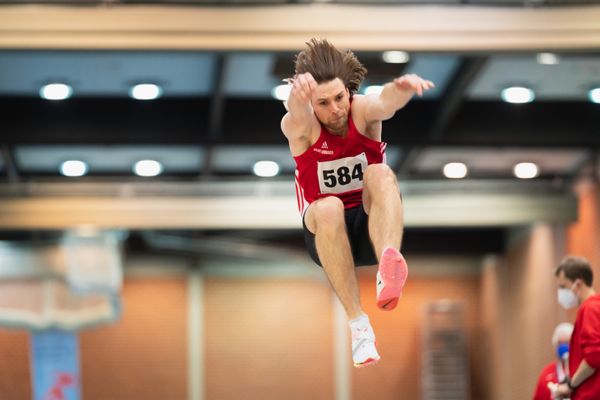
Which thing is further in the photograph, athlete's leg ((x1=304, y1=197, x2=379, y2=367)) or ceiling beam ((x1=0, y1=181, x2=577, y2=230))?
ceiling beam ((x1=0, y1=181, x2=577, y2=230))

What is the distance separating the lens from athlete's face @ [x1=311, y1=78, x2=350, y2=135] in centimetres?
556

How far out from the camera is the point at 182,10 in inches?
407

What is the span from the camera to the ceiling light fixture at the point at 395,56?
10344 mm

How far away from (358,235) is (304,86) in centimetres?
106

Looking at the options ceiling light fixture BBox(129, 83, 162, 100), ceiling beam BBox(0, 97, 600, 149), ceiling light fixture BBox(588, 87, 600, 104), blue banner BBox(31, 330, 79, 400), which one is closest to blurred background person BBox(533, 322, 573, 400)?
ceiling light fixture BBox(588, 87, 600, 104)

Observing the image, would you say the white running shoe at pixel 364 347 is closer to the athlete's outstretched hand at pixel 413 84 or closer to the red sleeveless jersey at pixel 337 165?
the red sleeveless jersey at pixel 337 165

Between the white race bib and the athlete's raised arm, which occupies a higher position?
the athlete's raised arm

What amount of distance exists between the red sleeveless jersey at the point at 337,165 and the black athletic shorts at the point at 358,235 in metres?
0.06

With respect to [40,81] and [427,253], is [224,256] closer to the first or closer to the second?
[427,253]

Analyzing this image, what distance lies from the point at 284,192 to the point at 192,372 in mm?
6292

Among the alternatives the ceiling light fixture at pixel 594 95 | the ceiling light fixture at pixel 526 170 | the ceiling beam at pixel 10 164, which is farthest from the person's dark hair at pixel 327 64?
the ceiling light fixture at pixel 526 170

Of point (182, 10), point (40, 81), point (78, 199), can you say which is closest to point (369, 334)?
point (182, 10)

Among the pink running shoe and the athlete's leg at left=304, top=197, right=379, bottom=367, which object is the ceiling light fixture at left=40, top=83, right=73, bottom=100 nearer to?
the athlete's leg at left=304, top=197, right=379, bottom=367

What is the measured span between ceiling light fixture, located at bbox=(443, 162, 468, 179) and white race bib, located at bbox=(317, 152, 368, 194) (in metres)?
10.7
